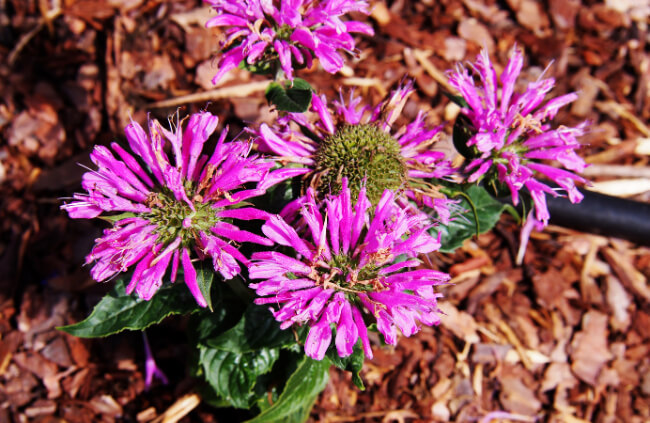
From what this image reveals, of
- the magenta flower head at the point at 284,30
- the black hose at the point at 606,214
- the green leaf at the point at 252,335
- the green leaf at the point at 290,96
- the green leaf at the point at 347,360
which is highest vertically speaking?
the magenta flower head at the point at 284,30

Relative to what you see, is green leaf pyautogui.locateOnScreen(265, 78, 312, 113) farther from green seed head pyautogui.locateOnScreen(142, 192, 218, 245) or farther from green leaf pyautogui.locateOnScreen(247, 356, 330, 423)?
green leaf pyautogui.locateOnScreen(247, 356, 330, 423)

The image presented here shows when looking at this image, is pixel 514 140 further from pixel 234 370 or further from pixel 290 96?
pixel 234 370

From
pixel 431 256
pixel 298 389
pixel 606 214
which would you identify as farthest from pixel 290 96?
pixel 606 214

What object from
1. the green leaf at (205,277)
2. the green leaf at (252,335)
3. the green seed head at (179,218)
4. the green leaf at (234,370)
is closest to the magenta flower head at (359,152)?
the green seed head at (179,218)

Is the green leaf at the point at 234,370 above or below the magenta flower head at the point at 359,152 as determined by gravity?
below

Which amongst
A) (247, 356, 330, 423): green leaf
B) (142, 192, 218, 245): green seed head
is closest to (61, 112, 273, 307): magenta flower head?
(142, 192, 218, 245): green seed head

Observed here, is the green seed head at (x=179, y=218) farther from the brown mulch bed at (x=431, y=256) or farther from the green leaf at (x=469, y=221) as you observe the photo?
the brown mulch bed at (x=431, y=256)
